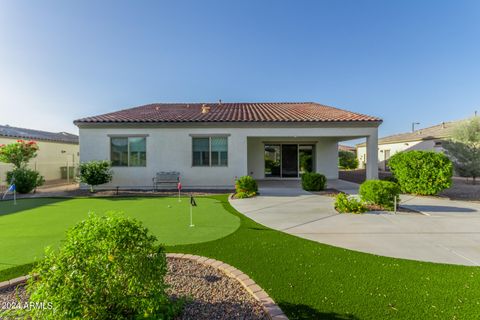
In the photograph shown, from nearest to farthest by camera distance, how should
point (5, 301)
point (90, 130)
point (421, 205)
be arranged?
point (5, 301)
point (421, 205)
point (90, 130)

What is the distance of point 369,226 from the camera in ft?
20.2

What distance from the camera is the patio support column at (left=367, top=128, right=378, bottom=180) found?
1314cm

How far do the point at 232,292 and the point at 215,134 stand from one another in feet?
36.2

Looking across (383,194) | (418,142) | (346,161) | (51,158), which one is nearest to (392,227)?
Answer: (383,194)

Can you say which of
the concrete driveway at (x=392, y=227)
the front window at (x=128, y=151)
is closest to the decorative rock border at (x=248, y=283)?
the concrete driveway at (x=392, y=227)

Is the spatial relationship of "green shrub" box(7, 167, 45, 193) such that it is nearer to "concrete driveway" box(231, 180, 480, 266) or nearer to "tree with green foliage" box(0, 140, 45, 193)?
"tree with green foliage" box(0, 140, 45, 193)

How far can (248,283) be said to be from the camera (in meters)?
3.36

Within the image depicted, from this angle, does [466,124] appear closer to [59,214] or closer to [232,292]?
[232,292]

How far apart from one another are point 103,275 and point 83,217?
6.64 meters

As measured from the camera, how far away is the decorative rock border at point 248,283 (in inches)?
107

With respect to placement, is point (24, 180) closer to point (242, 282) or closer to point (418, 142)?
point (242, 282)

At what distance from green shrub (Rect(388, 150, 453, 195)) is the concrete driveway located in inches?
35.3

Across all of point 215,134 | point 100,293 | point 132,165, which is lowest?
point 100,293

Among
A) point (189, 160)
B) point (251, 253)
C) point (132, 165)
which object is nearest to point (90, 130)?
point (132, 165)
